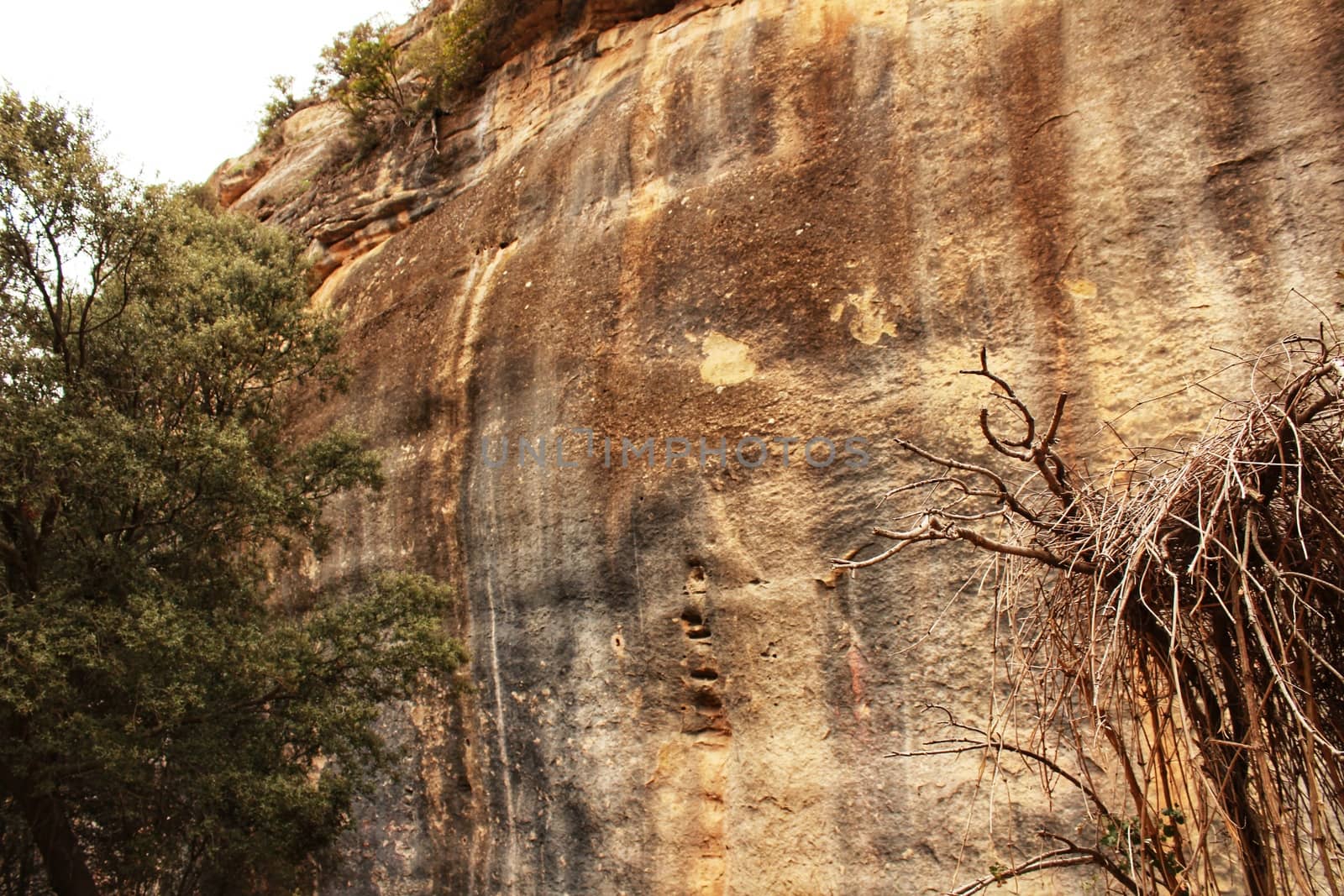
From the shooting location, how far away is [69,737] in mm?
6211

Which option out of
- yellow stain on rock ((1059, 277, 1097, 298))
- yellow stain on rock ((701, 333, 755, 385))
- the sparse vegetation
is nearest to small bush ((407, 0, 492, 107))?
the sparse vegetation

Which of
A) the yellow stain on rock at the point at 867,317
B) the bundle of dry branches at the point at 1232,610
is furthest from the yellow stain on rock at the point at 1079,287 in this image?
the bundle of dry branches at the point at 1232,610

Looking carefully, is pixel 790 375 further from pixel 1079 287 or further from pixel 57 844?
pixel 57 844

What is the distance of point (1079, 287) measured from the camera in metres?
6.04

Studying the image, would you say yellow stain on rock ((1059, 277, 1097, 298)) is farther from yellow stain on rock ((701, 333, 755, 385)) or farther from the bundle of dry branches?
the bundle of dry branches

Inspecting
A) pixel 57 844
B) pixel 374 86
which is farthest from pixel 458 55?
pixel 57 844

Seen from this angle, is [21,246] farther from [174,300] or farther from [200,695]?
[200,695]

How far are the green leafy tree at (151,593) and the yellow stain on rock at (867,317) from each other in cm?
339

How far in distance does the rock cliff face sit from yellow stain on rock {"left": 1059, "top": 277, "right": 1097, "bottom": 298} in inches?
0.6

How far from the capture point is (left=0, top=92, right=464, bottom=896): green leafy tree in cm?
648

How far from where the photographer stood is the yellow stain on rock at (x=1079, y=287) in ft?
19.7

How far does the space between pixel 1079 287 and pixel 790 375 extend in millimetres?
1744

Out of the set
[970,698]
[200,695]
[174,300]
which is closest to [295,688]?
[200,695]

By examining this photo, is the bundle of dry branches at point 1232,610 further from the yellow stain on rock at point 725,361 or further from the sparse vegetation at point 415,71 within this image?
the sparse vegetation at point 415,71
